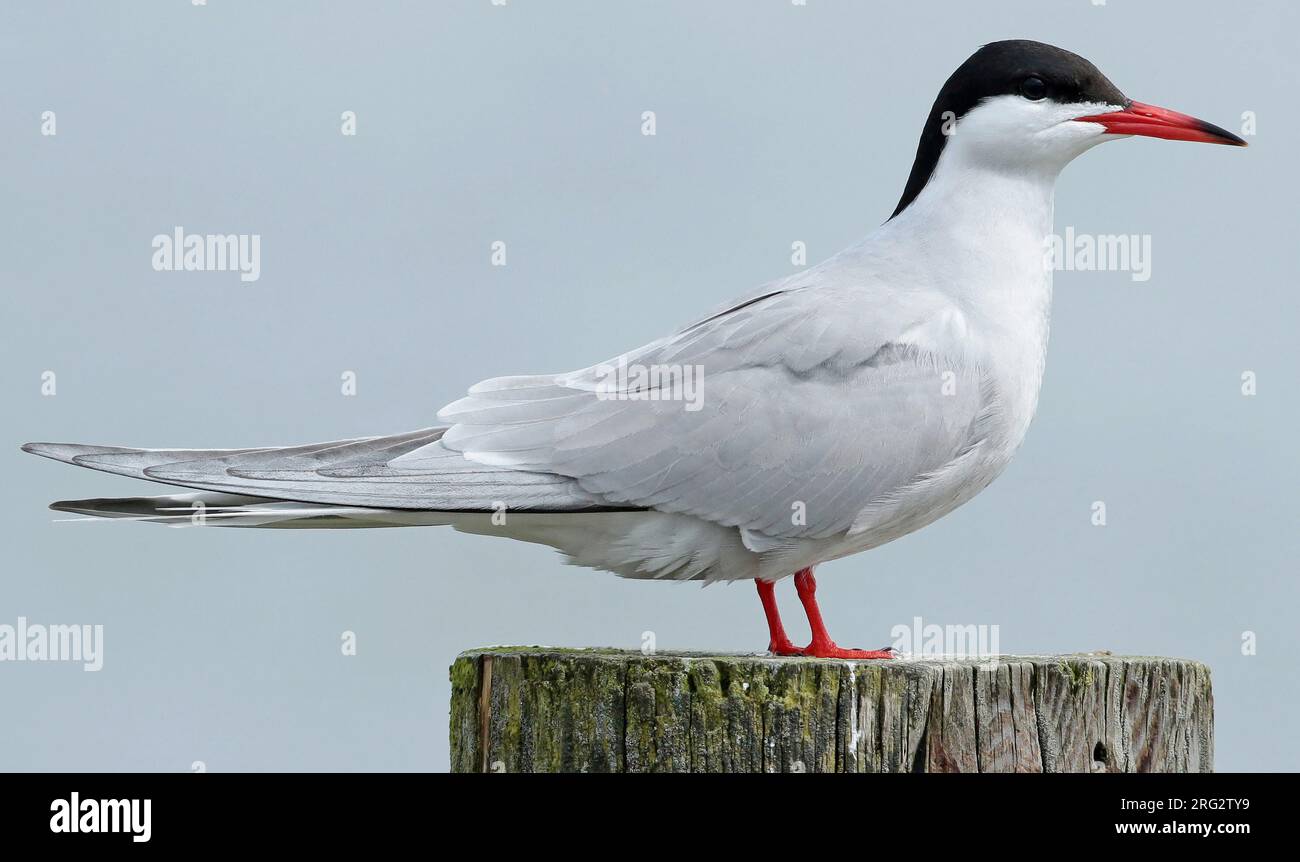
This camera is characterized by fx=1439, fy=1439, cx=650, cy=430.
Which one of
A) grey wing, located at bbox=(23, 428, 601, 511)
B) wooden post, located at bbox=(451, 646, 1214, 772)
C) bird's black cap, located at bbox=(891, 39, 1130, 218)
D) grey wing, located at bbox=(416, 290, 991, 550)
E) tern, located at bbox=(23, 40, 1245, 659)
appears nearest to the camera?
wooden post, located at bbox=(451, 646, 1214, 772)

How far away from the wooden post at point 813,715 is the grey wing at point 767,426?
738 millimetres

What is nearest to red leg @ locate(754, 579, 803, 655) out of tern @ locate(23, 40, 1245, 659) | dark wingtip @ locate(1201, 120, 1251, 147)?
tern @ locate(23, 40, 1245, 659)

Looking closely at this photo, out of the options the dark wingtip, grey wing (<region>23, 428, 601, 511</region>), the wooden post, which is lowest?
the wooden post

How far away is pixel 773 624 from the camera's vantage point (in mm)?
5188

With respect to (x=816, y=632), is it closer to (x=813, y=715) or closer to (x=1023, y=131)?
(x=813, y=715)

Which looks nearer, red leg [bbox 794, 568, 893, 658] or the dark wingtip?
red leg [bbox 794, 568, 893, 658]

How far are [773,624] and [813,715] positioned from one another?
4.10 feet

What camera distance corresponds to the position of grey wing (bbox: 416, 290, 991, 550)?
4848 millimetres

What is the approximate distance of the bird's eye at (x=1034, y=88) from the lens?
17.6 feet

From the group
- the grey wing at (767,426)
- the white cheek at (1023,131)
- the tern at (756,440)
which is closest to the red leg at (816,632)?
the tern at (756,440)

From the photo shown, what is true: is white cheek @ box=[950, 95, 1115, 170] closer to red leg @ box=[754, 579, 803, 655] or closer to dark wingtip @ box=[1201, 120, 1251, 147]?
dark wingtip @ box=[1201, 120, 1251, 147]

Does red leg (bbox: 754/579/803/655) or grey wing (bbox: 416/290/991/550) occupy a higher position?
grey wing (bbox: 416/290/991/550)
